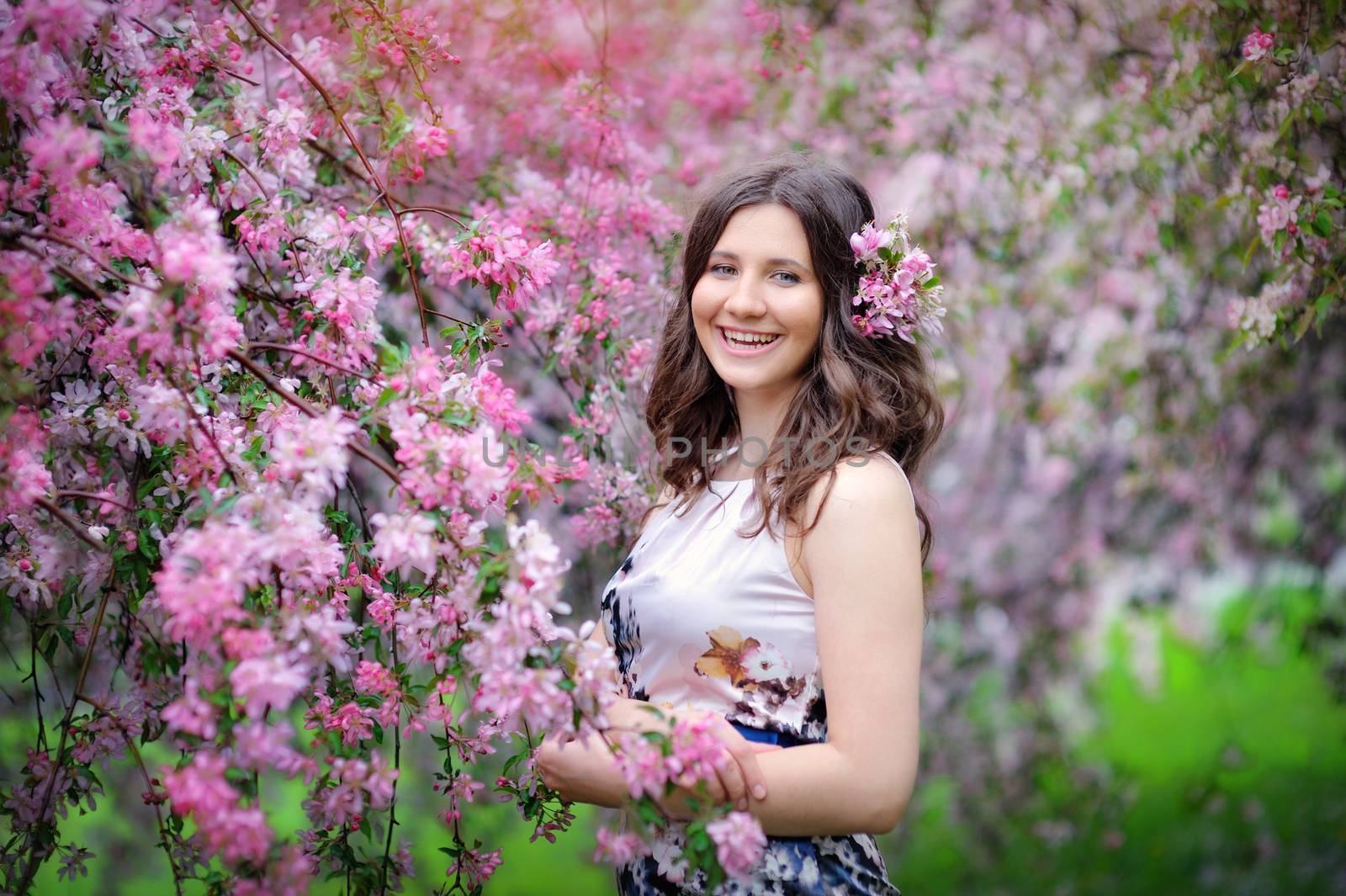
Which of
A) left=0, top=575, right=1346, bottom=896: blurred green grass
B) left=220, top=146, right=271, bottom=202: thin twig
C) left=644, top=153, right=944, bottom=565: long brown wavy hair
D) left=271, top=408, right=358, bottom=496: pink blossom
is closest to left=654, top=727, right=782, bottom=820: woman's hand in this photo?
left=644, top=153, right=944, bottom=565: long brown wavy hair

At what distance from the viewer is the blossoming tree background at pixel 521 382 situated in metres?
1.44

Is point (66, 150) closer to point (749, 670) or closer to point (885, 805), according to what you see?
point (749, 670)

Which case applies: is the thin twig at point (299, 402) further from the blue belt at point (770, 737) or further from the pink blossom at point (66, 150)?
the blue belt at point (770, 737)

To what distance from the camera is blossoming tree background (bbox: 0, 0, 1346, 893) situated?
4.74 feet

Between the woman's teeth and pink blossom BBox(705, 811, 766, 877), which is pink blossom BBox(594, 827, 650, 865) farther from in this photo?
the woman's teeth

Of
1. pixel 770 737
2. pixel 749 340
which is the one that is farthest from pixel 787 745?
pixel 749 340

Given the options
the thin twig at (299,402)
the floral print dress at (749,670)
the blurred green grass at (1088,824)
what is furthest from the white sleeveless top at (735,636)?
the blurred green grass at (1088,824)

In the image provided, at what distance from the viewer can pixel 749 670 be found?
1.79 meters

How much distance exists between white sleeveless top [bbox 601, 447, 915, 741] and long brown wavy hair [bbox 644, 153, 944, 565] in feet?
0.22

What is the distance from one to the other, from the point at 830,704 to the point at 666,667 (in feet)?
1.08

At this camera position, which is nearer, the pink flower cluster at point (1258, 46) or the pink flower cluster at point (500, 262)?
the pink flower cluster at point (500, 262)

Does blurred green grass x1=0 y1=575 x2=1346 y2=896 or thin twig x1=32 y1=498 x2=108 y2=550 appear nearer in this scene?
thin twig x1=32 y1=498 x2=108 y2=550

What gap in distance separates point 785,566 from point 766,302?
495mm

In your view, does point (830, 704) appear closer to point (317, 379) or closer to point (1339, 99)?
point (317, 379)
